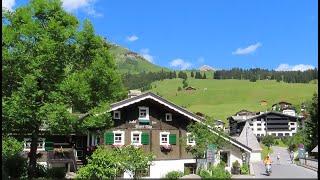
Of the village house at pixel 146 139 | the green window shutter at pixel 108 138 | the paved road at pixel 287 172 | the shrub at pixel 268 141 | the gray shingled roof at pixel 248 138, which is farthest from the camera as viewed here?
the shrub at pixel 268 141

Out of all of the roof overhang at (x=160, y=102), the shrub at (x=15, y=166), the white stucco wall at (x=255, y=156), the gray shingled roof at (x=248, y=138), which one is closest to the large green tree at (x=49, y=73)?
the shrub at (x=15, y=166)

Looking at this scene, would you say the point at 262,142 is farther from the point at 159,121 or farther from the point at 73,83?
the point at 73,83

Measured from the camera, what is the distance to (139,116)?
4869 centimetres

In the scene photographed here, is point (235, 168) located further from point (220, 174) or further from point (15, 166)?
point (220, 174)

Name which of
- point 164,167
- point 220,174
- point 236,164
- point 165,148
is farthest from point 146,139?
point 220,174

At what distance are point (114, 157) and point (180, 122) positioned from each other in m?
19.0

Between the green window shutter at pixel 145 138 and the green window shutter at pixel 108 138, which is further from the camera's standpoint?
the green window shutter at pixel 145 138

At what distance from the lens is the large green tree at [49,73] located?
108 ft

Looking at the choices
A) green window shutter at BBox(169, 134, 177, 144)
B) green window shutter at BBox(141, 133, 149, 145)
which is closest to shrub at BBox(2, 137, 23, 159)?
green window shutter at BBox(141, 133, 149, 145)

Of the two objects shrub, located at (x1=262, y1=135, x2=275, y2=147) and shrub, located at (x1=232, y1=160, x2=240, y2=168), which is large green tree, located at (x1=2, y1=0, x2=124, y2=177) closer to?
shrub, located at (x1=232, y1=160, x2=240, y2=168)

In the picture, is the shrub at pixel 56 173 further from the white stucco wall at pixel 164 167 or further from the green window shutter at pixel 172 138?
the green window shutter at pixel 172 138

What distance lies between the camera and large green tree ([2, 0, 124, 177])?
33062 mm

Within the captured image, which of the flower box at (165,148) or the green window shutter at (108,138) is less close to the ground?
the green window shutter at (108,138)

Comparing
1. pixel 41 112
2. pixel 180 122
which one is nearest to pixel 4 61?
pixel 41 112
